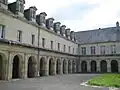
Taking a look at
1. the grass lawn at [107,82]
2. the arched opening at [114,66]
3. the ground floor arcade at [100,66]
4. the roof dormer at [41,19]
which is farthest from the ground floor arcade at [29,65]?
the grass lawn at [107,82]

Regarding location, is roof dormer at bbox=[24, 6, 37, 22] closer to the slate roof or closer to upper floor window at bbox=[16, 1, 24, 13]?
upper floor window at bbox=[16, 1, 24, 13]

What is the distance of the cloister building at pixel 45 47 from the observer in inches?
868

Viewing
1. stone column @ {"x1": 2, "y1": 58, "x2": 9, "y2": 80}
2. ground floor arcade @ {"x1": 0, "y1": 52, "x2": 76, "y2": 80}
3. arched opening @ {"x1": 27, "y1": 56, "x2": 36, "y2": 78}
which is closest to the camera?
stone column @ {"x1": 2, "y1": 58, "x2": 9, "y2": 80}

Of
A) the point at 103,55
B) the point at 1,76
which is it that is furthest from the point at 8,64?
the point at 103,55

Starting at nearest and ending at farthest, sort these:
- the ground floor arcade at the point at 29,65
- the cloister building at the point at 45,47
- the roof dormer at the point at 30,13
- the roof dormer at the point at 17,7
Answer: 1. the ground floor arcade at the point at 29,65
2. the cloister building at the point at 45,47
3. the roof dormer at the point at 17,7
4. the roof dormer at the point at 30,13

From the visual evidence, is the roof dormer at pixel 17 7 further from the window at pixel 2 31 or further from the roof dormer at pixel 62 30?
the roof dormer at pixel 62 30

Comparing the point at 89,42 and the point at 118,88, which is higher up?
the point at 89,42

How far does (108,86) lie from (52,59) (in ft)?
63.2

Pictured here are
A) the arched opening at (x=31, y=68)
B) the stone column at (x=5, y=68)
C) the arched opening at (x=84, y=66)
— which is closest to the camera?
the stone column at (x=5, y=68)

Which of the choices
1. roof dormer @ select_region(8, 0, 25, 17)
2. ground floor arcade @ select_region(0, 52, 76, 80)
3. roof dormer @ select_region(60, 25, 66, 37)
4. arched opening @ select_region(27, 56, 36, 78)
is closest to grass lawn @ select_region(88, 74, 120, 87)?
ground floor arcade @ select_region(0, 52, 76, 80)

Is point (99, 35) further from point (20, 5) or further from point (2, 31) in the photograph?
point (2, 31)

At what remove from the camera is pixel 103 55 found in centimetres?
4319

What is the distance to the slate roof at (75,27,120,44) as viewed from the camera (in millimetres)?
43719

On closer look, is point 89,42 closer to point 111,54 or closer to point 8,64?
point 111,54
